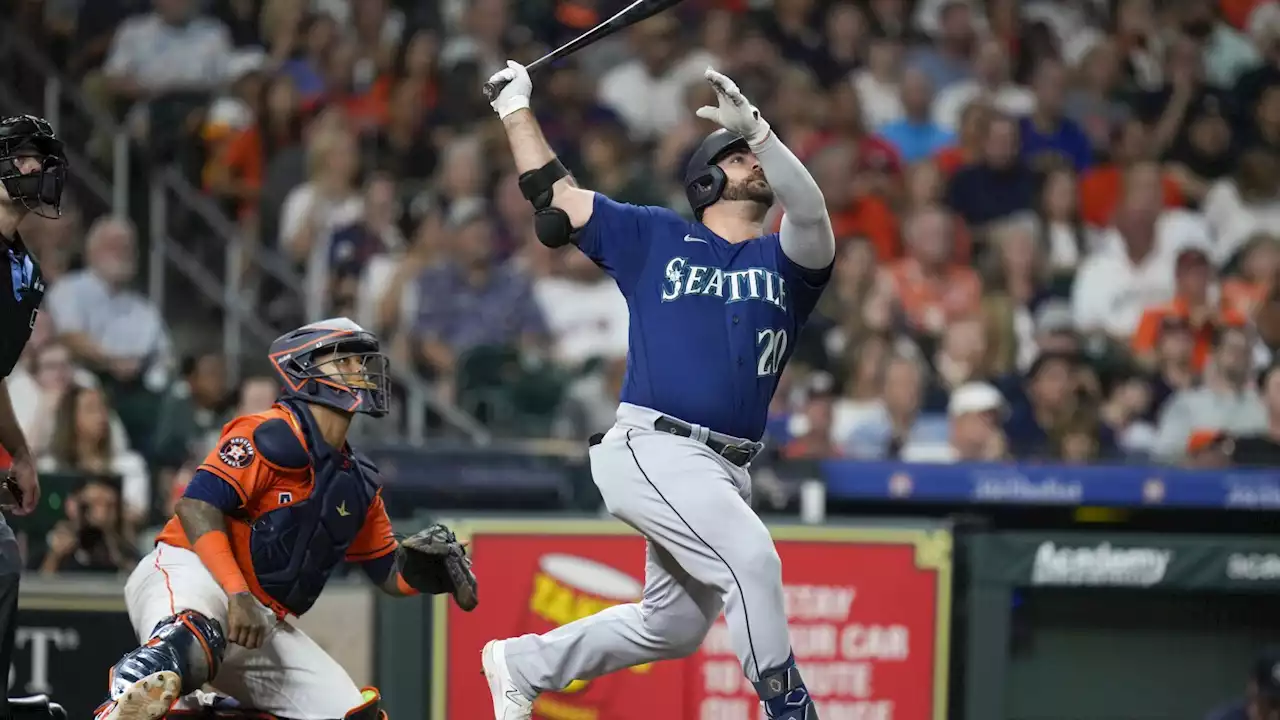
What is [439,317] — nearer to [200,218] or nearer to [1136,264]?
[200,218]

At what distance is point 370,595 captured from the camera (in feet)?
22.9

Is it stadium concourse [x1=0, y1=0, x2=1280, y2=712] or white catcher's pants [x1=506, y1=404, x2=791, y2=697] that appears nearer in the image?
white catcher's pants [x1=506, y1=404, x2=791, y2=697]

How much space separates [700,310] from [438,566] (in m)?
1.23

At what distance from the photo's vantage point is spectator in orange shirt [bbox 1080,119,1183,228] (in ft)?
36.9

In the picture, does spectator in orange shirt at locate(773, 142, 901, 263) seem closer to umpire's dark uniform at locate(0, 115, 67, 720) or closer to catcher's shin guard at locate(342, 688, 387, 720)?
catcher's shin guard at locate(342, 688, 387, 720)

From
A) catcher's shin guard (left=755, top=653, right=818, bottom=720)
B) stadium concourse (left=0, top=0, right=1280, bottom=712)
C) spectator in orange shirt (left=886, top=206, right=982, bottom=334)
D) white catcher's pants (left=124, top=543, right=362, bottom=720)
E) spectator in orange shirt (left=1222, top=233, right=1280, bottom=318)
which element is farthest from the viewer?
spectator in orange shirt (left=1222, top=233, right=1280, bottom=318)

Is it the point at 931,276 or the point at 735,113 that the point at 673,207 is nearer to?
the point at 931,276

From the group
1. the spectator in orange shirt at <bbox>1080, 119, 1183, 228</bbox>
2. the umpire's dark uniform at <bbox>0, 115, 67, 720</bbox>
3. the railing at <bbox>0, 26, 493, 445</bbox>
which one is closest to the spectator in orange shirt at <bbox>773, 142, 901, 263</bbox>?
the spectator in orange shirt at <bbox>1080, 119, 1183, 228</bbox>

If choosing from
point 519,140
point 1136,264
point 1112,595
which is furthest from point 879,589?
point 1136,264

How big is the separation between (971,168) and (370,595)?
18.4ft

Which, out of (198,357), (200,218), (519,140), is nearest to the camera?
(519,140)

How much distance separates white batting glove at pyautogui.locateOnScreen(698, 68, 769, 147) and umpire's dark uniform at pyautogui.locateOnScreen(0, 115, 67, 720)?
73.5 inches

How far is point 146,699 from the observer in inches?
188

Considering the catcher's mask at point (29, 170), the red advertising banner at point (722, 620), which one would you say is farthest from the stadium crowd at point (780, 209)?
the catcher's mask at point (29, 170)
